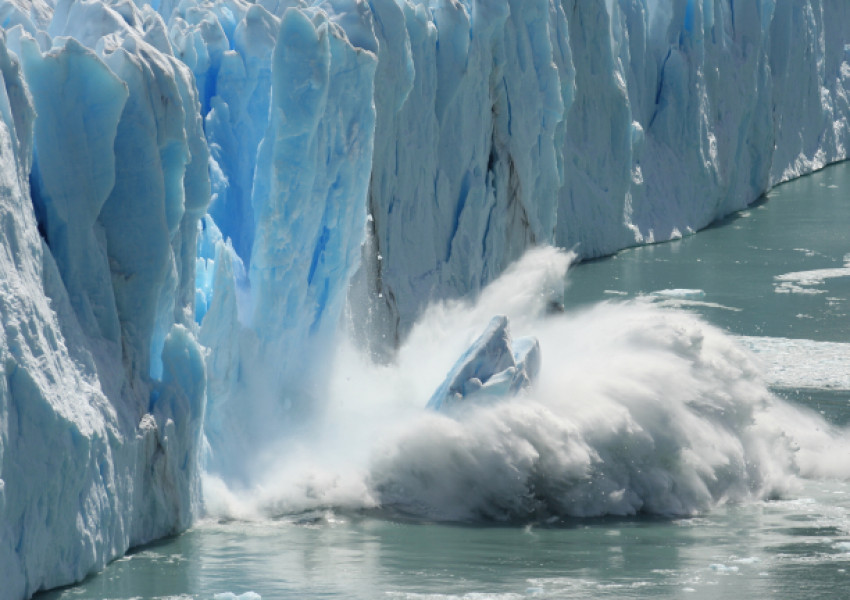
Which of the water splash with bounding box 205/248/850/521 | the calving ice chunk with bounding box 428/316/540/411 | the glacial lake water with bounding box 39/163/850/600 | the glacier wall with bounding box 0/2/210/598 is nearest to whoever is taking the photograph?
the glacier wall with bounding box 0/2/210/598

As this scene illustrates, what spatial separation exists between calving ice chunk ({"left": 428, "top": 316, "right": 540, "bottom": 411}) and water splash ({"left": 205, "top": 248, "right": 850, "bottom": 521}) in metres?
0.11

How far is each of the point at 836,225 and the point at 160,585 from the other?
1687 cm

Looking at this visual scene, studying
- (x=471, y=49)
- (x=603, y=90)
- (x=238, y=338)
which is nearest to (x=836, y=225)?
(x=603, y=90)

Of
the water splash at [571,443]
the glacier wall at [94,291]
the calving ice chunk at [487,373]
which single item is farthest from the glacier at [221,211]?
the calving ice chunk at [487,373]

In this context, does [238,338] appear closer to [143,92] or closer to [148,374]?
[148,374]

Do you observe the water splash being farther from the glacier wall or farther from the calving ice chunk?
the glacier wall

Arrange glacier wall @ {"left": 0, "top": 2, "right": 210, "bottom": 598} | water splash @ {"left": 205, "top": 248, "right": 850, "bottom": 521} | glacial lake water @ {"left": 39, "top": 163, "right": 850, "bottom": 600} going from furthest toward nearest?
water splash @ {"left": 205, "top": 248, "right": 850, "bottom": 521} < glacial lake water @ {"left": 39, "top": 163, "right": 850, "bottom": 600} < glacier wall @ {"left": 0, "top": 2, "right": 210, "bottom": 598}

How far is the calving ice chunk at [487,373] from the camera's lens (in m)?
9.32

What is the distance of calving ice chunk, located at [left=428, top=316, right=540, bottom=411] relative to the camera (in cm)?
932

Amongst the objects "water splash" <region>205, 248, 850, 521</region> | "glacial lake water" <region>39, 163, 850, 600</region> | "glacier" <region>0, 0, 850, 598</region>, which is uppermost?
"glacier" <region>0, 0, 850, 598</region>

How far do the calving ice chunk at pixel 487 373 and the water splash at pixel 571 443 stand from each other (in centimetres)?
11

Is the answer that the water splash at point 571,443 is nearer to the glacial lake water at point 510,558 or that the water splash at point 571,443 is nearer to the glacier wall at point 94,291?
the glacial lake water at point 510,558

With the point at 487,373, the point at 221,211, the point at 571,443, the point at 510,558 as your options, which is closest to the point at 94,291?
the point at 510,558

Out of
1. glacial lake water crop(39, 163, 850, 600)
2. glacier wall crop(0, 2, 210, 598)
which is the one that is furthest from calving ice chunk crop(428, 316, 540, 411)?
glacier wall crop(0, 2, 210, 598)
